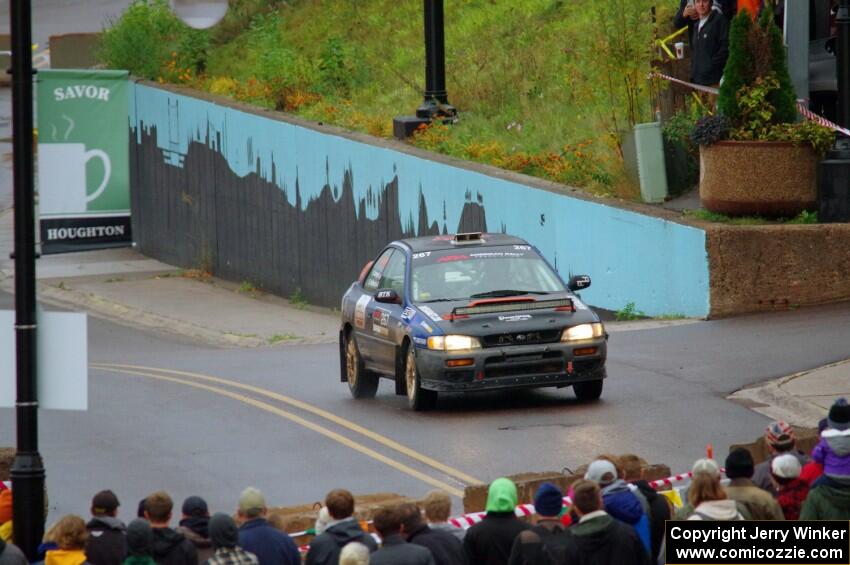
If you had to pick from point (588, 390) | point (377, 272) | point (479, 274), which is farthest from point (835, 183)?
point (377, 272)

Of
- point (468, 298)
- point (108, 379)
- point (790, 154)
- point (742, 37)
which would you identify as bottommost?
point (108, 379)

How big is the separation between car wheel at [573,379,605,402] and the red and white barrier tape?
6.83 m

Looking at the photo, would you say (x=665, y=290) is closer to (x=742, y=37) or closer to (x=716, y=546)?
(x=742, y=37)

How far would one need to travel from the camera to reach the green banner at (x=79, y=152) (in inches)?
386

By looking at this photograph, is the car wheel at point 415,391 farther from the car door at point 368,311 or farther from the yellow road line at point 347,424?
the car door at point 368,311

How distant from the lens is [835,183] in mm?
21609

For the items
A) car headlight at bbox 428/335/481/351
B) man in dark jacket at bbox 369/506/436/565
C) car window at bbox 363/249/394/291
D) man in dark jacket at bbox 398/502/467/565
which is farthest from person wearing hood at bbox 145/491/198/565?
car window at bbox 363/249/394/291

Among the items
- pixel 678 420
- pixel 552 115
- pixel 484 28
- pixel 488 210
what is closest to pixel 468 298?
pixel 678 420

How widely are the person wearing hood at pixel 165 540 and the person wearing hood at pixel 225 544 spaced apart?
27 centimetres

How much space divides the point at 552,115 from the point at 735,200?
713cm

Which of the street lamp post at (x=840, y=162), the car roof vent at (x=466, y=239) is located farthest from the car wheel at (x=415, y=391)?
the street lamp post at (x=840, y=162)

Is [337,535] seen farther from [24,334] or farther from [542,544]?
[24,334]

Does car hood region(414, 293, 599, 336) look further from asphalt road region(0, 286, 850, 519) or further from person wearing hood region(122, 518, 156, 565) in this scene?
person wearing hood region(122, 518, 156, 565)

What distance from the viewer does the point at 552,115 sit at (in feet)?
93.9
